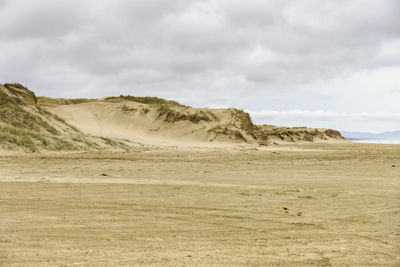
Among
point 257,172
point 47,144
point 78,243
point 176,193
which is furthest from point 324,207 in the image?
point 47,144

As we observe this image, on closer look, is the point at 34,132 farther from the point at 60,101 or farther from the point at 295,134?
the point at 295,134

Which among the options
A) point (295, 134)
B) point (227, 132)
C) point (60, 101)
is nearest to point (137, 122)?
point (227, 132)

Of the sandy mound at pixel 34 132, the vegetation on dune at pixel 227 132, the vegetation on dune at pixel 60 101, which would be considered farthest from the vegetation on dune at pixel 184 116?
the vegetation on dune at pixel 60 101

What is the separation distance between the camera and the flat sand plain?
15.3ft

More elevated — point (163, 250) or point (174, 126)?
point (174, 126)

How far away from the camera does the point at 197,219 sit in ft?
20.8

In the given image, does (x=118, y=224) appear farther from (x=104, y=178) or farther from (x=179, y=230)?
(x=104, y=178)

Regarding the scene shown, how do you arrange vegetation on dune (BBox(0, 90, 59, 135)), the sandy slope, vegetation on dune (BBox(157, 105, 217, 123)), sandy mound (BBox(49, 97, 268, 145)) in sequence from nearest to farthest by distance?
vegetation on dune (BBox(0, 90, 59, 135)) < the sandy slope < sandy mound (BBox(49, 97, 268, 145)) < vegetation on dune (BBox(157, 105, 217, 123))

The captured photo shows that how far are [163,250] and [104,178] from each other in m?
6.32

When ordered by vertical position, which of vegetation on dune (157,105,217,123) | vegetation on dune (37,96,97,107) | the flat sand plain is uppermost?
vegetation on dune (37,96,97,107)

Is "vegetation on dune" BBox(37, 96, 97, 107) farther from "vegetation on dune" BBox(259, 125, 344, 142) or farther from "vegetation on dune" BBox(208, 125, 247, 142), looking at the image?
"vegetation on dune" BBox(259, 125, 344, 142)

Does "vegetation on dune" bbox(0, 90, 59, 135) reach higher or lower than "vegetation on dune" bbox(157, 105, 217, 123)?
lower

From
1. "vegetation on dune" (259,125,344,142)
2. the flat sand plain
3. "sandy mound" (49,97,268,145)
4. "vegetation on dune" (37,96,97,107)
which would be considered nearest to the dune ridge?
"sandy mound" (49,97,268,145)

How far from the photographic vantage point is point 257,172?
12.8 m
